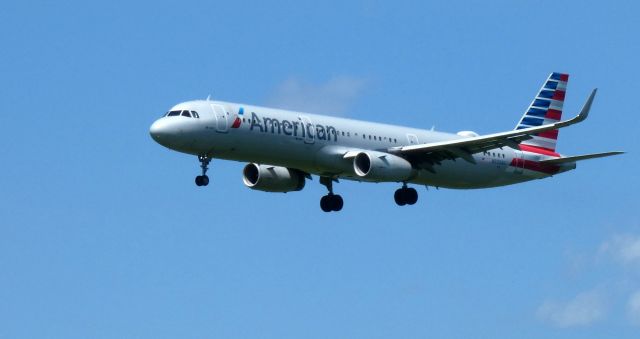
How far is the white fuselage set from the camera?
6506 centimetres

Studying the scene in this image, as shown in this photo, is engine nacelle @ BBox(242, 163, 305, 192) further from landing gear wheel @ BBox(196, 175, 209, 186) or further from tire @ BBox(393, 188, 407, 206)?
landing gear wheel @ BBox(196, 175, 209, 186)

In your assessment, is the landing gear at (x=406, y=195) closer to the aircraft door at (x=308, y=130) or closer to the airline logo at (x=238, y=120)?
the aircraft door at (x=308, y=130)

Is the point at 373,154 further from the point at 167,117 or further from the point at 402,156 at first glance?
the point at 167,117

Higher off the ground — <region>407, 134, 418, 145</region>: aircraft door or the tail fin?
the tail fin

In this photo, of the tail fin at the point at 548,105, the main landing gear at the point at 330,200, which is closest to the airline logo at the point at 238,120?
the main landing gear at the point at 330,200

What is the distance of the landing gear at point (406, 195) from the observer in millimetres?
73250

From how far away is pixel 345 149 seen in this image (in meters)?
69.4

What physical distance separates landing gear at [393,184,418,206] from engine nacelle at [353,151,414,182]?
3258 mm

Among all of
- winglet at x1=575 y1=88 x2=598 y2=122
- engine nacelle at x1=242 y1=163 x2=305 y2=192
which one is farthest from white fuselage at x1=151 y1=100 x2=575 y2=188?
winglet at x1=575 y1=88 x2=598 y2=122

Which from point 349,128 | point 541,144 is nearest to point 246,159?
point 349,128

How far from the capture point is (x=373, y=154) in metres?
69.2

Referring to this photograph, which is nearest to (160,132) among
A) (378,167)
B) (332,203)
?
(378,167)

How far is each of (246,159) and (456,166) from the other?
12.2 meters

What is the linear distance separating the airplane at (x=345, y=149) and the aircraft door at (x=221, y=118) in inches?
1.7
